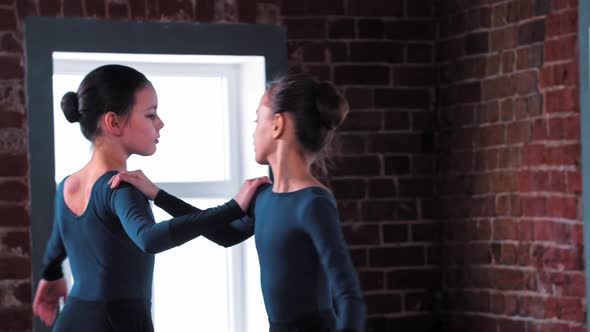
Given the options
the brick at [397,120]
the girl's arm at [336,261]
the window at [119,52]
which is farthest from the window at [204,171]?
the girl's arm at [336,261]

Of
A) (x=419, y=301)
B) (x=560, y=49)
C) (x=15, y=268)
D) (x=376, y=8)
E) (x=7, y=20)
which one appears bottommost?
(x=419, y=301)

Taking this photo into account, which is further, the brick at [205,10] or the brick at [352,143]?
the brick at [352,143]

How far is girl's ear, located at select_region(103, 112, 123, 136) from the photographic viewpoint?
9.62 feet

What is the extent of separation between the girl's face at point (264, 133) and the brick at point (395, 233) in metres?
1.58

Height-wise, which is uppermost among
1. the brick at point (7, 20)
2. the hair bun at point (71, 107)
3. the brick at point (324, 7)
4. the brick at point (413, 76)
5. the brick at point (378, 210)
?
the brick at point (324, 7)

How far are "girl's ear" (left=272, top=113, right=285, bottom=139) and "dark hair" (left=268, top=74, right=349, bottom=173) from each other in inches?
0.5

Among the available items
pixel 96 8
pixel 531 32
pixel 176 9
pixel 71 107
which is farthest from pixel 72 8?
pixel 531 32

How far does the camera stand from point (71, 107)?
116 inches

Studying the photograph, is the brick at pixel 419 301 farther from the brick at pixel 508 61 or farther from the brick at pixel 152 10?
the brick at pixel 152 10

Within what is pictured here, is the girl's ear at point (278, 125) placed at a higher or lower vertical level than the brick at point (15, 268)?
higher

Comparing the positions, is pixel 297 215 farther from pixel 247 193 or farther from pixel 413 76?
pixel 413 76

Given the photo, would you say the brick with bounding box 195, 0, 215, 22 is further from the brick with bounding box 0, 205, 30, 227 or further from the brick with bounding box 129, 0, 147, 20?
the brick with bounding box 0, 205, 30, 227

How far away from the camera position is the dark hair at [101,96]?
2.93 metres

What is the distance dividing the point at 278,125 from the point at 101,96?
0.54 metres
